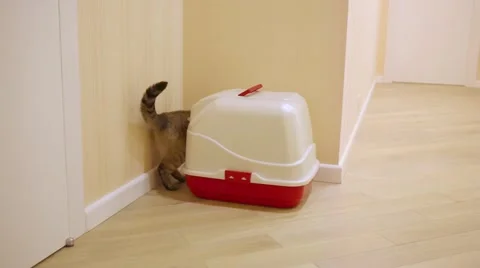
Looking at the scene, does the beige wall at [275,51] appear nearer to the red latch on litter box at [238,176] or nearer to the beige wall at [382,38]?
the red latch on litter box at [238,176]

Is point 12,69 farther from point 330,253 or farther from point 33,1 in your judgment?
point 330,253

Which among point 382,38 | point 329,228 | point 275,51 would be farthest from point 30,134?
point 382,38

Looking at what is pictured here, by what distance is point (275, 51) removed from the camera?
2.46 metres

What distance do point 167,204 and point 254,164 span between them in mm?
402

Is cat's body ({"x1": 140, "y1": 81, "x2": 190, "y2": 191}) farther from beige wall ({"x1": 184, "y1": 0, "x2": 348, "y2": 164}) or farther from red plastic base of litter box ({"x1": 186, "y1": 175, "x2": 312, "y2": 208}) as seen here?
beige wall ({"x1": 184, "y1": 0, "x2": 348, "y2": 164})

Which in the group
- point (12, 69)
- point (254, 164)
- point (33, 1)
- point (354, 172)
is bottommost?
point (354, 172)

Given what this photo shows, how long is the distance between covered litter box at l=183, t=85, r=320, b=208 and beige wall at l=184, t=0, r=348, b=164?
303mm

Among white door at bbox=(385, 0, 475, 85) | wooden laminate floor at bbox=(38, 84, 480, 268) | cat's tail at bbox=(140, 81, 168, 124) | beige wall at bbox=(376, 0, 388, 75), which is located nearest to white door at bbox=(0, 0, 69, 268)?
wooden laminate floor at bbox=(38, 84, 480, 268)

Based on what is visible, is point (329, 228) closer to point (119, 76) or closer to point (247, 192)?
point (247, 192)

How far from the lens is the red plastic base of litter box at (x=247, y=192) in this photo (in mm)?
2074

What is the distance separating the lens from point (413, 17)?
617 cm

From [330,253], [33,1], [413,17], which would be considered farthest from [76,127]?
[413,17]

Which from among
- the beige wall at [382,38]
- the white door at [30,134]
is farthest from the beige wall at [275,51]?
the beige wall at [382,38]

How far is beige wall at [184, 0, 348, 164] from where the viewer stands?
2.38m
